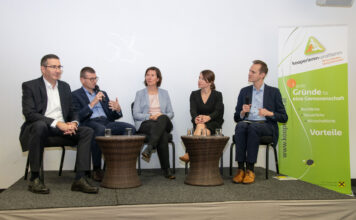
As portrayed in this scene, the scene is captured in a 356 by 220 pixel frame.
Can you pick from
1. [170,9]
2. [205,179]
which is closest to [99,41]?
[170,9]

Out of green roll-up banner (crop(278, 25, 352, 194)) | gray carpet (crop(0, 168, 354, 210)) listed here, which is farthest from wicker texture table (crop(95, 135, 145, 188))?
green roll-up banner (crop(278, 25, 352, 194))

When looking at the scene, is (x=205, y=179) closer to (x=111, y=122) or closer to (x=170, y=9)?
(x=111, y=122)

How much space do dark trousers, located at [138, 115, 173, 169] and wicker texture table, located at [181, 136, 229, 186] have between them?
0.41m

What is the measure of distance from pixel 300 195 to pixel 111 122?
2.14 metres

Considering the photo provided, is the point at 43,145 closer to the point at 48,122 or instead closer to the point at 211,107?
the point at 48,122

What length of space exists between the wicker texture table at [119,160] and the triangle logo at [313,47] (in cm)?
259

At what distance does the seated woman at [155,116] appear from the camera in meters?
3.62

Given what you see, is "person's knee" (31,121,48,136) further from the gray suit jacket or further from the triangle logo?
the triangle logo

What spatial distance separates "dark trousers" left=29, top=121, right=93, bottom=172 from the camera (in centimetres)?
288

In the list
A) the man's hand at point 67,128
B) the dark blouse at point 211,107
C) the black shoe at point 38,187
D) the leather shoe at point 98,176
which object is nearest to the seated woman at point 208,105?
the dark blouse at point 211,107

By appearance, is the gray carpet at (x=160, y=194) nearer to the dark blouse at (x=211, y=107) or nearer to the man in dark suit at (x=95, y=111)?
the man in dark suit at (x=95, y=111)

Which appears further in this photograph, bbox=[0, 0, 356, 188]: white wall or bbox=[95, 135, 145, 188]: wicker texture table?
bbox=[0, 0, 356, 188]: white wall

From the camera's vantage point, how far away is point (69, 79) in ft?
14.4

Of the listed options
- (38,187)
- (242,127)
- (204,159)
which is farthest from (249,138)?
(38,187)
